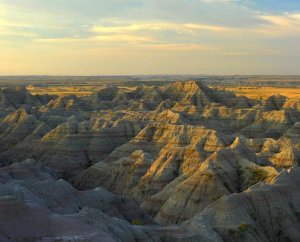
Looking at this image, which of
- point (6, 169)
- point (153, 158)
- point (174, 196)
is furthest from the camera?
point (153, 158)

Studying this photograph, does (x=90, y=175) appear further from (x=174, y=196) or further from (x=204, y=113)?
(x=204, y=113)

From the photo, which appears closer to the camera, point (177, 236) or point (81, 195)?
point (177, 236)

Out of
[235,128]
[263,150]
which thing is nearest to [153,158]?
[263,150]

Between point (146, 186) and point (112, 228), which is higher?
point (112, 228)

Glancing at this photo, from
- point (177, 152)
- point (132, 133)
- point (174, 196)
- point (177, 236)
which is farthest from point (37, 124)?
point (177, 236)

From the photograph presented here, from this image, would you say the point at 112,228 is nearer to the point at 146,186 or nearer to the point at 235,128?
the point at 146,186

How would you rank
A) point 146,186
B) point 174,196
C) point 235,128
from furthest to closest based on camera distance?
point 235,128 → point 146,186 → point 174,196
